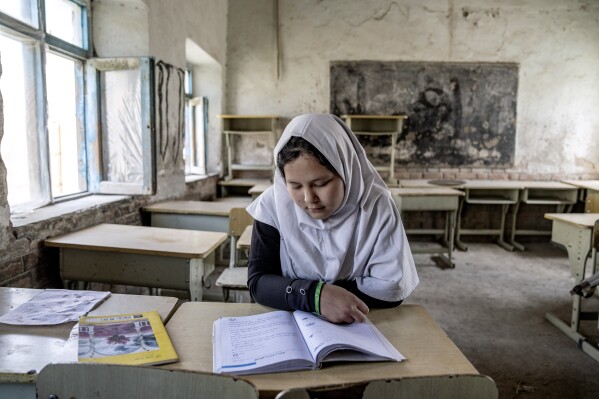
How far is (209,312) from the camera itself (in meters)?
1.23

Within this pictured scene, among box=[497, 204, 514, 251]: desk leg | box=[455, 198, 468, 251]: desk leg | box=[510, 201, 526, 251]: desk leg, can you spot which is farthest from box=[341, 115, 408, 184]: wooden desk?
box=[510, 201, 526, 251]: desk leg

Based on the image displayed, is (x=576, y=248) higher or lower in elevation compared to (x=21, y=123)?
lower

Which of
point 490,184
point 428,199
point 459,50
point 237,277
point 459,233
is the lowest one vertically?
point 459,233

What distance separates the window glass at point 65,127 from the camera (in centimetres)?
299

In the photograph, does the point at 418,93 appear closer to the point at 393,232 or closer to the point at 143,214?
the point at 143,214

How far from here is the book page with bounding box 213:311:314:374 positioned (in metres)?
0.90

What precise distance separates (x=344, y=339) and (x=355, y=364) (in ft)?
0.18

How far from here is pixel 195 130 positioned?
5.65m

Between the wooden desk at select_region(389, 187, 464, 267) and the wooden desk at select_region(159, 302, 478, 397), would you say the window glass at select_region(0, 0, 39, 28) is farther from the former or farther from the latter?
the wooden desk at select_region(389, 187, 464, 267)

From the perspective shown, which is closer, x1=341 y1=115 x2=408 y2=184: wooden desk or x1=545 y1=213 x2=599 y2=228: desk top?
x1=545 y1=213 x2=599 y2=228: desk top

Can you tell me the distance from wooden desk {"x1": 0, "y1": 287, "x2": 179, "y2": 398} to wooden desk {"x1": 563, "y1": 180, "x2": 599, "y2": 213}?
3784 mm

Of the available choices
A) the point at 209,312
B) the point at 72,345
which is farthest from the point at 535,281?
the point at 72,345

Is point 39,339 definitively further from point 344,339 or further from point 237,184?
point 237,184

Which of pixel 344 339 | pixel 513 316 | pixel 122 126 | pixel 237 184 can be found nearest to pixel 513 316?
pixel 513 316
